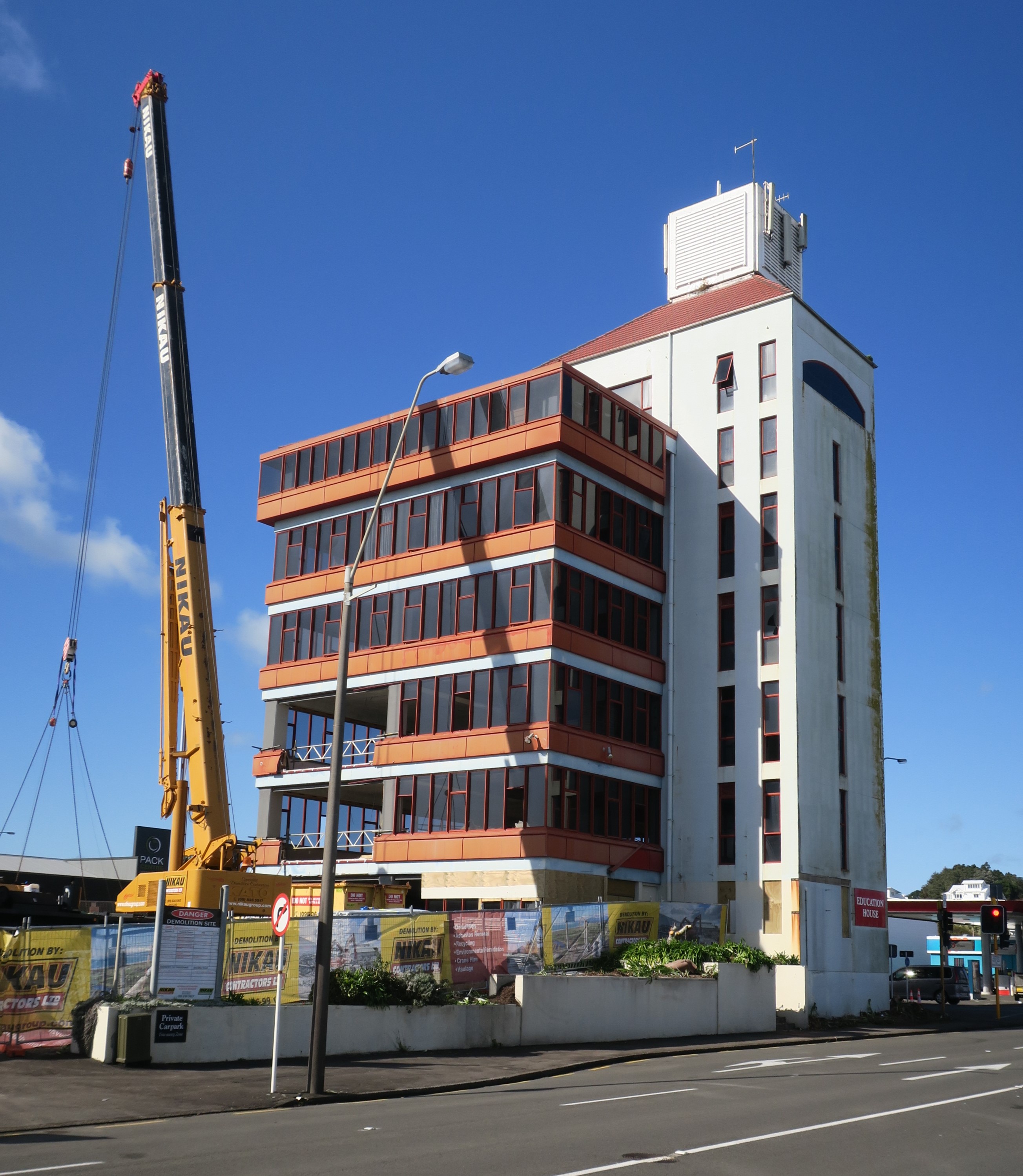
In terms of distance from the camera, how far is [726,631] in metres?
44.7

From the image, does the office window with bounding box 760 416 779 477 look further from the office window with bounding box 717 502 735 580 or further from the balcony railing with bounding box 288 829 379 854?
the balcony railing with bounding box 288 829 379 854

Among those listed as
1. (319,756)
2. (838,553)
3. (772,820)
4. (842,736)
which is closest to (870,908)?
(772,820)

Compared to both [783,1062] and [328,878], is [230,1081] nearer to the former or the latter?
[328,878]

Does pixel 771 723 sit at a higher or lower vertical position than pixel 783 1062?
higher

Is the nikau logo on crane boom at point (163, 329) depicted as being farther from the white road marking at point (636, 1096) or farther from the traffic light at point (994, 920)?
the traffic light at point (994, 920)

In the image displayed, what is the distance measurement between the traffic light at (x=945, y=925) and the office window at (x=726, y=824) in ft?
26.7

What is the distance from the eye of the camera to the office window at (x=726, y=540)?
45.2 m

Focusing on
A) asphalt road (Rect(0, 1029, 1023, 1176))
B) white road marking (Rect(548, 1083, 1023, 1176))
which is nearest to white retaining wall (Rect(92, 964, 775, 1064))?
asphalt road (Rect(0, 1029, 1023, 1176))

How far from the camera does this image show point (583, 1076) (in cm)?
2247

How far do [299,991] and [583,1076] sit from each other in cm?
550

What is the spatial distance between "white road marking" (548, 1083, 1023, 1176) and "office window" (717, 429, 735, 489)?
1110 inches

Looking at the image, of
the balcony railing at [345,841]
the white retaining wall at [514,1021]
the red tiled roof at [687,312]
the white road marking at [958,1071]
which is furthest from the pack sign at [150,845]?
the white road marking at [958,1071]

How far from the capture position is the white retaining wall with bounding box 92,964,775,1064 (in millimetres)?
21484

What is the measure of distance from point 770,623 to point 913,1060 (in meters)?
19.7
